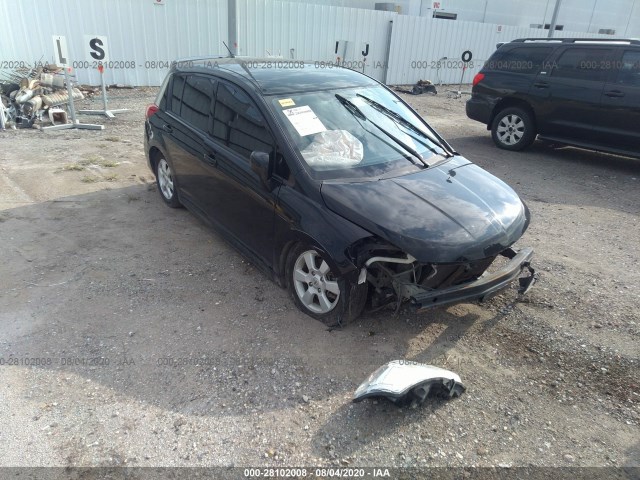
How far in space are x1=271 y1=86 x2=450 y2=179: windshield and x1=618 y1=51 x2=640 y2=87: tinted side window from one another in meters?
4.89

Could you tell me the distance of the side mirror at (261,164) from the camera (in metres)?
3.39

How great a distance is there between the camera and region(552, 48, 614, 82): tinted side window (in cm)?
737

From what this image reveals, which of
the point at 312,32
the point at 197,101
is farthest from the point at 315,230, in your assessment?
the point at 312,32

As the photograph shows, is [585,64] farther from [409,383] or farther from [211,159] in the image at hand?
[409,383]

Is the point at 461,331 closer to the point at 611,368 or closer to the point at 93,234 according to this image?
the point at 611,368

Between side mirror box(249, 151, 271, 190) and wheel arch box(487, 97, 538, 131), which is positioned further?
wheel arch box(487, 97, 538, 131)

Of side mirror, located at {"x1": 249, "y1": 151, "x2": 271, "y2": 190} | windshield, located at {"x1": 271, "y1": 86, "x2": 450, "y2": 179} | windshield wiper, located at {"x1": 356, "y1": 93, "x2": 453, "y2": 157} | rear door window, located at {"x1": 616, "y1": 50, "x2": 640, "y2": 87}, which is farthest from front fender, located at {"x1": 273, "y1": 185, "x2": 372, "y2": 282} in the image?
rear door window, located at {"x1": 616, "y1": 50, "x2": 640, "y2": 87}

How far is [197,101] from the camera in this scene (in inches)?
179

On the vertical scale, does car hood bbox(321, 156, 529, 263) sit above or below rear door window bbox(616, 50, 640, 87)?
below

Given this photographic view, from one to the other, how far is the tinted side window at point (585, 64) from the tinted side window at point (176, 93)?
253 inches

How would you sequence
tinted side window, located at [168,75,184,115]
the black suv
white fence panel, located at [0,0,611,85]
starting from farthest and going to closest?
1. white fence panel, located at [0,0,611,85]
2. the black suv
3. tinted side window, located at [168,75,184,115]

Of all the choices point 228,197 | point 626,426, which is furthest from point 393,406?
point 228,197

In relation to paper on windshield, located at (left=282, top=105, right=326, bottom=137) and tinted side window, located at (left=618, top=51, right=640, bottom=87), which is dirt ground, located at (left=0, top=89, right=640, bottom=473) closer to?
paper on windshield, located at (left=282, top=105, right=326, bottom=137)

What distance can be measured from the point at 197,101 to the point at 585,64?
660cm
